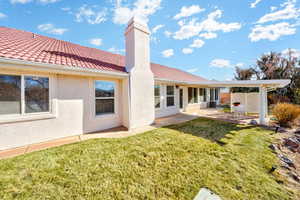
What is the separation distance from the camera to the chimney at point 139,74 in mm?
6633

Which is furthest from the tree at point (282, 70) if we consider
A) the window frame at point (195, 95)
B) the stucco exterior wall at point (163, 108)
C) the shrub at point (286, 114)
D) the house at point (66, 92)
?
the stucco exterior wall at point (163, 108)

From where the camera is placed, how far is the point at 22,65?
402 centimetres

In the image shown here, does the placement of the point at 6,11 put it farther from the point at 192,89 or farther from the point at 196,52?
the point at 196,52

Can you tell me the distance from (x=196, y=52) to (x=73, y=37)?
55.3ft

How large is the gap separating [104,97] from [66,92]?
5.75 feet

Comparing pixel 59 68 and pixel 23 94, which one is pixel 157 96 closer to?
pixel 59 68

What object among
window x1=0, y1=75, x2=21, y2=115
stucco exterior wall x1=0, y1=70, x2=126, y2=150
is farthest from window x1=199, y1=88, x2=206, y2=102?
window x1=0, y1=75, x2=21, y2=115

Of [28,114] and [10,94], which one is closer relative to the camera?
[10,94]

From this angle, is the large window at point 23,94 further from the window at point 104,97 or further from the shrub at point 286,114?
the shrub at point 286,114

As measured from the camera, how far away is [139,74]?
22.9 feet

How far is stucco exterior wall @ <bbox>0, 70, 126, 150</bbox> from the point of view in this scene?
4250 mm

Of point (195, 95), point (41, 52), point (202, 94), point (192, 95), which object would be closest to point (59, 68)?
point (41, 52)

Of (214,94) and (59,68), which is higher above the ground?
(59,68)

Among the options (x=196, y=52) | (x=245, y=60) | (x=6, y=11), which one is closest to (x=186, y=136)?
(x=6, y=11)
